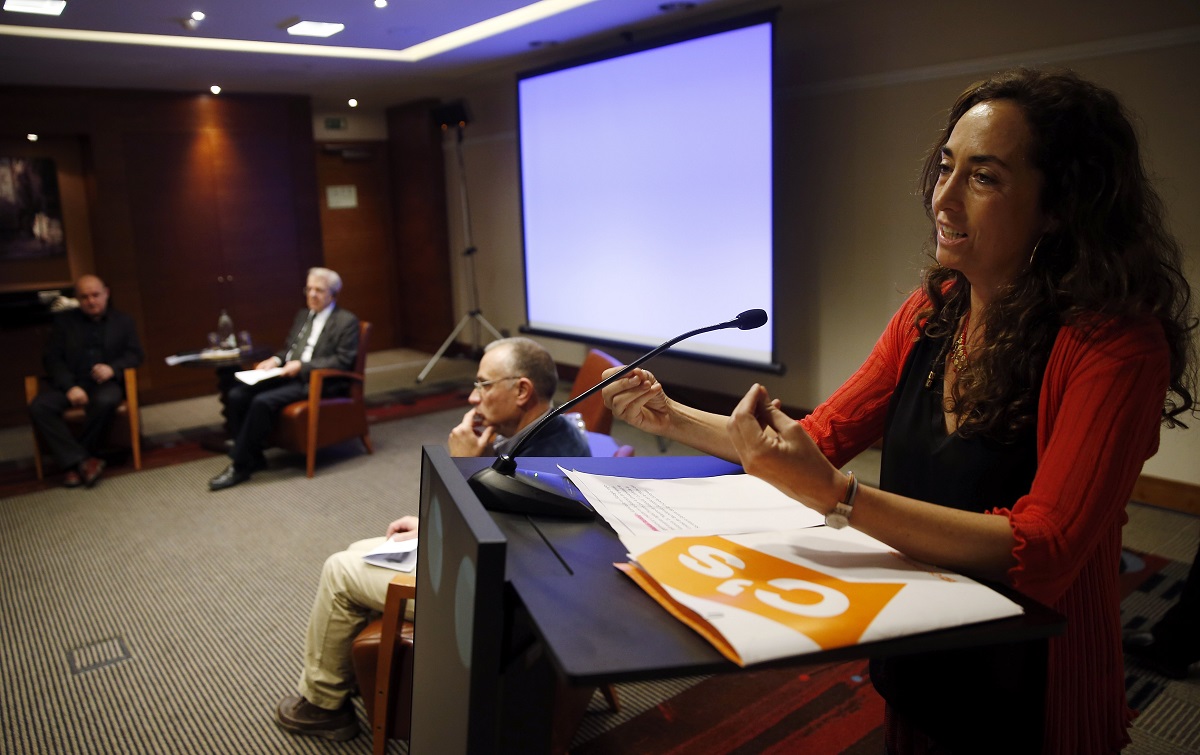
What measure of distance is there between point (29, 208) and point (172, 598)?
17.5ft

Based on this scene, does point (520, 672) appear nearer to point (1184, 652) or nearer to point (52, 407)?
point (1184, 652)

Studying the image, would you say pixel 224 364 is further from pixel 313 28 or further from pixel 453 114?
pixel 453 114

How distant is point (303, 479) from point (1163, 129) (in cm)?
496

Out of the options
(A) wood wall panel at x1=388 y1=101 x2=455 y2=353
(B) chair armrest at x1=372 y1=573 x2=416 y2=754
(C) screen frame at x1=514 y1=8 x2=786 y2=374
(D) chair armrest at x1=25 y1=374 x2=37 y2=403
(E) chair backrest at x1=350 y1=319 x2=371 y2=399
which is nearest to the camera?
(B) chair armrest at x1=372 y1=573 x2=416 y2=754

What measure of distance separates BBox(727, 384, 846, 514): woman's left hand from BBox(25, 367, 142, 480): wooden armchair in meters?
5.64

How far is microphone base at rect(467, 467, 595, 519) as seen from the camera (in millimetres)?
978

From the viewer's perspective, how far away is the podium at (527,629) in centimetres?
67

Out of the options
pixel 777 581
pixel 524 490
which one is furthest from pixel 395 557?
pixel 777 581

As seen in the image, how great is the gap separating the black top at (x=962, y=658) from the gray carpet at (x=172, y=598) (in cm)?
200

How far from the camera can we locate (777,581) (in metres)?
0.77

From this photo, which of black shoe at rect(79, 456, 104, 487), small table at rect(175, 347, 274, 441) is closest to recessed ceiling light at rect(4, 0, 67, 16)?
small table at rect(175, 347, 274, 441)

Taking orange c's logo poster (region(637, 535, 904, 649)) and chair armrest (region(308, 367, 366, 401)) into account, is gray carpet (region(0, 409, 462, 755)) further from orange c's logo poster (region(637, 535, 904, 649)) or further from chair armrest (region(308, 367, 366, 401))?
orange c's logo poster (region(637, 535, 904, 649))

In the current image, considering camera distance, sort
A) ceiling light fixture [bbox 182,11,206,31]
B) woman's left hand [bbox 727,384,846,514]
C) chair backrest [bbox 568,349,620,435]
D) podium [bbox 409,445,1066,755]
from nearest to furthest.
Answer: podium [bbox 409,445,1066,755]
woman's left hand [bbox 727,384,846,514]
chair backrest [bbox 568,349,620,435]
ceiling light fixture [bbox 182,11,206,31]

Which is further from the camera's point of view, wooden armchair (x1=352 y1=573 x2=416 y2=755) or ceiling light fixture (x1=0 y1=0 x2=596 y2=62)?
ceiling light fixture (x1=0 y1=0 x2=596 y2=62)
